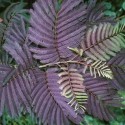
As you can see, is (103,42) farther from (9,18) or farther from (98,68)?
(9,18)

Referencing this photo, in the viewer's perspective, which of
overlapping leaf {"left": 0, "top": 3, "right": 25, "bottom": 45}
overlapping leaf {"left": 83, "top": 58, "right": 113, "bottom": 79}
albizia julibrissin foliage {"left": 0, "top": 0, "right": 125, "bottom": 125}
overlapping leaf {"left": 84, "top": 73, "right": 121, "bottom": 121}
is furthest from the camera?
overlapping leaf {"left": 0, "top": 3, "right": 25, "bottom": 45}

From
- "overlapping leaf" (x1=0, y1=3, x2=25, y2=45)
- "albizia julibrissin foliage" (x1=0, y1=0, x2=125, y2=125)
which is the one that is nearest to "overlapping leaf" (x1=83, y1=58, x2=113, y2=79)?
"albizia julibrissin foliage" (x1=0, y1=0, x2=125, y2=125)

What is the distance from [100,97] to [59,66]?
0.95 ft

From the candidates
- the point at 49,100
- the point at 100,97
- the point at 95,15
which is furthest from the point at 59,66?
the point at 95,15

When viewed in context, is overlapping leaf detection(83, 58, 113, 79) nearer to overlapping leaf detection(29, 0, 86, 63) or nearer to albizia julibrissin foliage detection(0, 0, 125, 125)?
albizia julibrissin foliage detection(0, 0, 125, 125)

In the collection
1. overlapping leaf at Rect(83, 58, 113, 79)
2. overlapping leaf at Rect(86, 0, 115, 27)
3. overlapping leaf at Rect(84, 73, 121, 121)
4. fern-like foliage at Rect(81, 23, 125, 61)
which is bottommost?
overlapping leaf at Rect(84, 73, 121, 121)

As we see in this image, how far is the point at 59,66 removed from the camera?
1397 mm

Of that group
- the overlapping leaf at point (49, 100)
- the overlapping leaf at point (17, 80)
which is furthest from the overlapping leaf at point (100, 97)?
the overlapping leaf at point (17, 80)

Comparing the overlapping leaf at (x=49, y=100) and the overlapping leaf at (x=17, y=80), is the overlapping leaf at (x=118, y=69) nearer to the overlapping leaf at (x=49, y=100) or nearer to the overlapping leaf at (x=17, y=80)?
the overlapping leaf at (x=49, y=100)

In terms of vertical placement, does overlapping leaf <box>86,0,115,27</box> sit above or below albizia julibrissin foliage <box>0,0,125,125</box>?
above

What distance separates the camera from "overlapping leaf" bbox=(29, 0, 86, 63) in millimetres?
1335

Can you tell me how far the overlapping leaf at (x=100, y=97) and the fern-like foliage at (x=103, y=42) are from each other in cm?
15

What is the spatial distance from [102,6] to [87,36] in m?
0.41

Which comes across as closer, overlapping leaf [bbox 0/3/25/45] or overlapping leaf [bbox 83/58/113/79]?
overlapping leaf [bbox 83/58/113/79]
